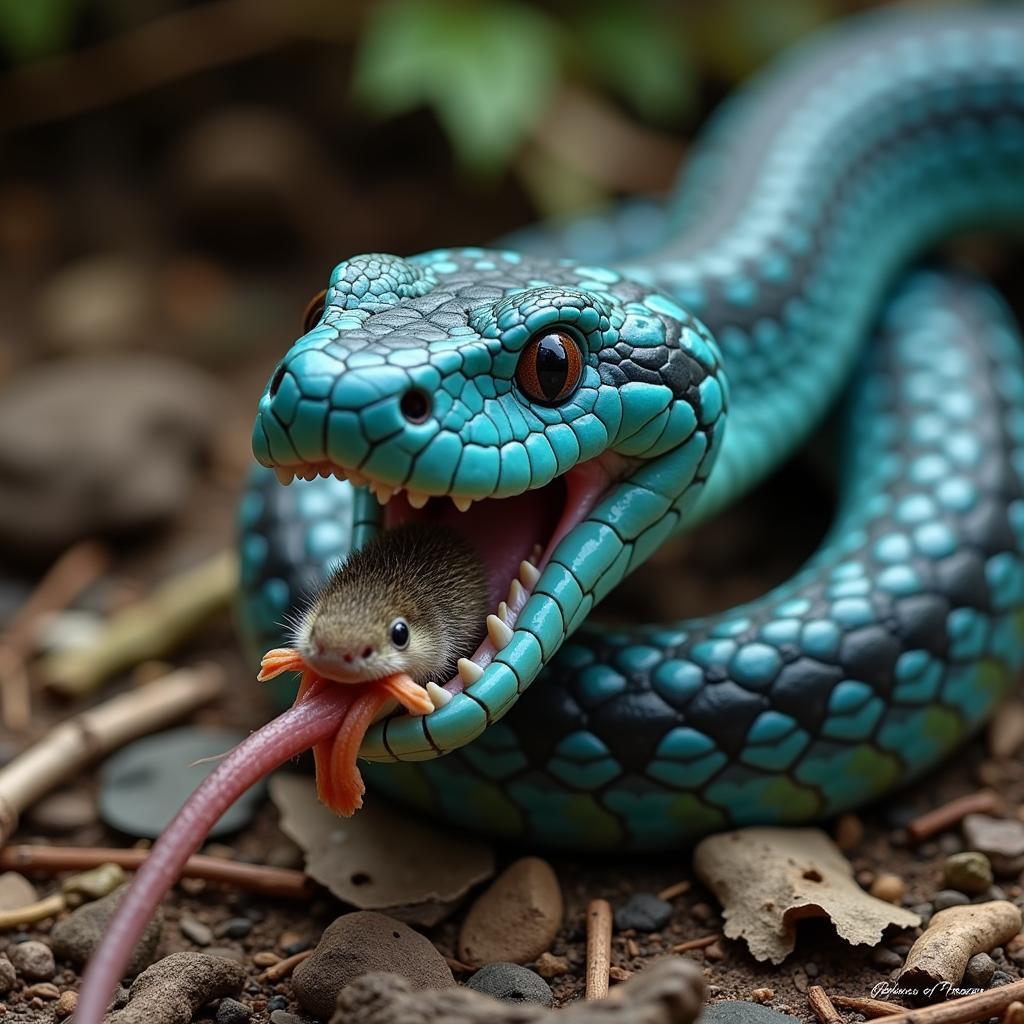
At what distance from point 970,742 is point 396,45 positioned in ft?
10.4

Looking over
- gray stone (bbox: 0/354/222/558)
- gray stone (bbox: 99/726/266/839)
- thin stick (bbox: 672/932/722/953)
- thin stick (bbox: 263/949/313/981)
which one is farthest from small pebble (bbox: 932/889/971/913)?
gray stone (bbox: 0/354/222/558)

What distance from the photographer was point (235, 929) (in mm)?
2541

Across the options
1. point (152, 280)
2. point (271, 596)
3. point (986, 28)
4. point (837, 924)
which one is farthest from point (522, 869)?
point (152, 280)

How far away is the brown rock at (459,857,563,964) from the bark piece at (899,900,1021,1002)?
2.08 ft

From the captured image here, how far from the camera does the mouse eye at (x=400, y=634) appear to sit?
6.94 feet

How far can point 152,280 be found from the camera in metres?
5.31

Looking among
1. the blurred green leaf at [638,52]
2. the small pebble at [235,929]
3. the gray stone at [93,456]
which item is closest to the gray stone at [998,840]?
the small pebble at [235,929]

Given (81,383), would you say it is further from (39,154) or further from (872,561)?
(872,561)

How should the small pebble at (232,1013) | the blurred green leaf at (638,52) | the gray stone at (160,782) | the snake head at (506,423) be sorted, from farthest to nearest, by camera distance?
the blurred green leaf at (638,52)
the gray stone at (160,782)
the small pebble at (232,1013)
the snake head at (506,423)

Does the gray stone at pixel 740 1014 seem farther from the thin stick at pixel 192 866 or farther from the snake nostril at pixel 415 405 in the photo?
the snake nostril at pixel 415 405

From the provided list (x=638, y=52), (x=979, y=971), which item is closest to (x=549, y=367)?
(x=979, y=971)

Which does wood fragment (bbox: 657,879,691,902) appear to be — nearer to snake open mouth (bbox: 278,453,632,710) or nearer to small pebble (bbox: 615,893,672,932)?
small pebble (bbox: 615,893,672,932)

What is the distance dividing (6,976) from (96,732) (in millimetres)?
753

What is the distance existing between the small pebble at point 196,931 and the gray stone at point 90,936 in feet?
0.18
